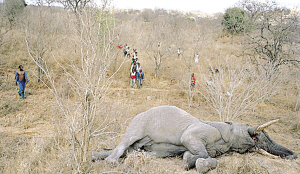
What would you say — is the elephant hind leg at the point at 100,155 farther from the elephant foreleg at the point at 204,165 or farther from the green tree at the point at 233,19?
the green tree at the point at 233,19

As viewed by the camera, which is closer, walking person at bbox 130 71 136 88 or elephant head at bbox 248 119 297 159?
elephant head at bbox 248 119 297 159

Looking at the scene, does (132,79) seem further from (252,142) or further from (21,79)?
(252,142)

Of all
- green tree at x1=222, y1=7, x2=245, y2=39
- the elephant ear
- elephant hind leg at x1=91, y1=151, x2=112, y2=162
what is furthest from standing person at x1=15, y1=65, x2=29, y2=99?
green tree at x1=222, y1=7, x2=245, y2=39

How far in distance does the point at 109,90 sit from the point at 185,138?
30.3ft

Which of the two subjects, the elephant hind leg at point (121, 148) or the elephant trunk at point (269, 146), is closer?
the elephant hind leg at point (121, 148)

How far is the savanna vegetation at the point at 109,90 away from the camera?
2975mm

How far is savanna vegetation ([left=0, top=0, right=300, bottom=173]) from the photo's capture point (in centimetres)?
298

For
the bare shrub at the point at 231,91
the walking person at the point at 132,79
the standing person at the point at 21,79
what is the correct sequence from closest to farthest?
the bare shrub at the point at 231,91 < the standing person at the point at 21,79 < the walking person at the point at 132,79

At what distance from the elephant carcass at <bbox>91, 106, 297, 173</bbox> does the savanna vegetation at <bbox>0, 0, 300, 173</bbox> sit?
0.18 meters

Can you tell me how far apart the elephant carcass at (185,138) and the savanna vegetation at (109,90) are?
180mm

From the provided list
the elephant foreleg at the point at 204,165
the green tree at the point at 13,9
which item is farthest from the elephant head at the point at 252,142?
the green tree at the point at 13,9

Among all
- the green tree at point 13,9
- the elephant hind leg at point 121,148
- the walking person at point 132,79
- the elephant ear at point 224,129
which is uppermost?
the green tree at point 13,9

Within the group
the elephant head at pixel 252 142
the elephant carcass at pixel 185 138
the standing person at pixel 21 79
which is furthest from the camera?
the standing person at pixel 21 79

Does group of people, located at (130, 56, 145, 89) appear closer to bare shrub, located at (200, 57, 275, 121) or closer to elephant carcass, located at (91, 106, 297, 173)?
bare shrub, located at (200, 57, 275, 121)
